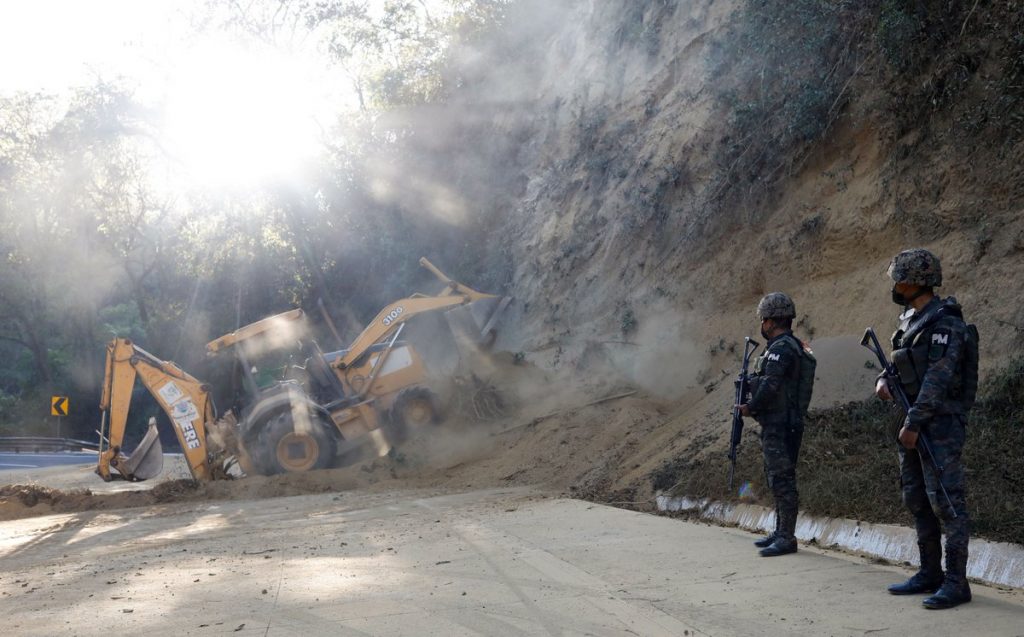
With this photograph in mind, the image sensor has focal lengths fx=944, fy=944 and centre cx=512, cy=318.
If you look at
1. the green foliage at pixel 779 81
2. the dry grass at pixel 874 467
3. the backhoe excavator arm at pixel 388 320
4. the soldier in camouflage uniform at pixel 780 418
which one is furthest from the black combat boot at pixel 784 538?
the backhoe excavator arm at pixel 388 320

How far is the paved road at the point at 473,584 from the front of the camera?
5.62m

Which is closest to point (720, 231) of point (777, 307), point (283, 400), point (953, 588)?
point (283, 400)

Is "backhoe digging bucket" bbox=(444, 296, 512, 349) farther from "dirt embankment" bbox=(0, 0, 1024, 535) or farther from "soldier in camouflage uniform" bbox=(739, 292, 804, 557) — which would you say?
"soldier in camouflage uniform" bbox=(739, 292, 804, 557)

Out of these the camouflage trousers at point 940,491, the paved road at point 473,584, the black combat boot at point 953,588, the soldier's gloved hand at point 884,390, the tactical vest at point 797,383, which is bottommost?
the paved road at point 473,584

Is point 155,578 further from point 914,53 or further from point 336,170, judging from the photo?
point 336,170

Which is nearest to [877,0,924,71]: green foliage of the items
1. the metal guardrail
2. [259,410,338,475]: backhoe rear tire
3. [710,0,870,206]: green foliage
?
[710,0,870,206]: green foliage

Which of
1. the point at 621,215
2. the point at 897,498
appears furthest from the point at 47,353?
the point at 897,498

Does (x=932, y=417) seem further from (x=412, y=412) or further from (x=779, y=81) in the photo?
(x=412, y=412)

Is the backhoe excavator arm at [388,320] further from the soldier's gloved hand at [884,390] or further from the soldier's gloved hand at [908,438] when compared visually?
the soldier's gloved hand at [908,438]

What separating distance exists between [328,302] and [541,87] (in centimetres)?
1067

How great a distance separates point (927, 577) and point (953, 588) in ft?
1.20

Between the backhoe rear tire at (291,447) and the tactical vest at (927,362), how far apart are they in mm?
12829

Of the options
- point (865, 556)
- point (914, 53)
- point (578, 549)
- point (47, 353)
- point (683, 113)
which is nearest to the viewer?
point (865, 556)

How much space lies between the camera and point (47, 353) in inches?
1770
